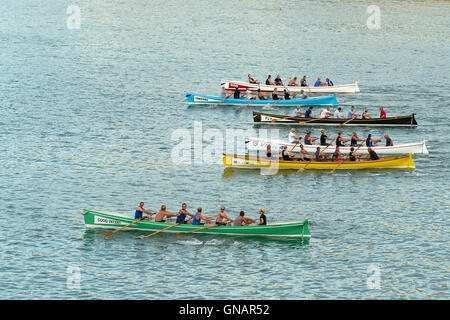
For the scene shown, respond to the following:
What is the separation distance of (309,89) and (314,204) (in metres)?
39.7

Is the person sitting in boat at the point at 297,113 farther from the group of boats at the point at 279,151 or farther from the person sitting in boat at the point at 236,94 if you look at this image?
the person sitting in boat at the point at 236,94

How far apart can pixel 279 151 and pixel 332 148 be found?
5.11 m

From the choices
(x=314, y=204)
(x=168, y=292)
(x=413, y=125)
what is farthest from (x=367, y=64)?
(x=168, y=292)

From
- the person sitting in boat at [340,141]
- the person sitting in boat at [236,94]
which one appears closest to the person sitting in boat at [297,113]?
the person sitting in boat at [236,94]

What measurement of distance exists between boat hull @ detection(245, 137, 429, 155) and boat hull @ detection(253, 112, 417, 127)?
10128mm

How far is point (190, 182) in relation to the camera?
209 feet

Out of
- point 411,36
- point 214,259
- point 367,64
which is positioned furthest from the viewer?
point 411,36

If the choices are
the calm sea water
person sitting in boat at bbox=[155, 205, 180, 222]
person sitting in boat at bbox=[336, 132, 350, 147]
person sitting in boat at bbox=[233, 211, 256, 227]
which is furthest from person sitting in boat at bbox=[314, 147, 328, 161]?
person sitting in boat at bbox=[155, 205, 180, 222]

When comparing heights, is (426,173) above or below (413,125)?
below

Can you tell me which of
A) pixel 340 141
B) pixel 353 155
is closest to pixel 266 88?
pixel 340 141

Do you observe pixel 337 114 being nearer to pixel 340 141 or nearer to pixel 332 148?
pixel 340 141
